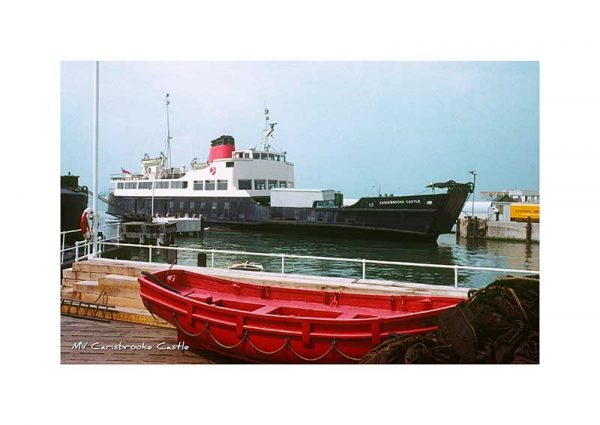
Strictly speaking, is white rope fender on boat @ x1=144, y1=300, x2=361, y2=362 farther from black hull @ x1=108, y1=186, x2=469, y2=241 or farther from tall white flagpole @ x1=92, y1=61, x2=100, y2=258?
black hull @ x1=108, y1=186, x2=469, y2=241

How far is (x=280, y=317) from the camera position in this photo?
4.70 meters

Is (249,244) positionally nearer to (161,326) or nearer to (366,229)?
(161,326)

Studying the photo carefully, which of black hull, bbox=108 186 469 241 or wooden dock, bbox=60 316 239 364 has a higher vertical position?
black hull, bbox=108 186 469 241

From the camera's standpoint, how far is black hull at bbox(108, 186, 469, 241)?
39.7 ft

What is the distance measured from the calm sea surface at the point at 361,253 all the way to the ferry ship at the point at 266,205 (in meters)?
0.45

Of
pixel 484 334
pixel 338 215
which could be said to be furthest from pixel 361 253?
pixel 484 334

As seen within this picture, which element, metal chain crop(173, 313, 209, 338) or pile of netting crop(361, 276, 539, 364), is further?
metal chain crop(173, 313, 209, 338)

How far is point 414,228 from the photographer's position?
1409 centimetres

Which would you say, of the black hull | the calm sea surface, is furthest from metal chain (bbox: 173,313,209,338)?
the black hull

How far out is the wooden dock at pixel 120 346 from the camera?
4.75m

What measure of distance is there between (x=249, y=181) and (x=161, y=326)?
897 centimetres

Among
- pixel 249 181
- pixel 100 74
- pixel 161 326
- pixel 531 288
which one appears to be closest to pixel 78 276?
pixel 161 326
